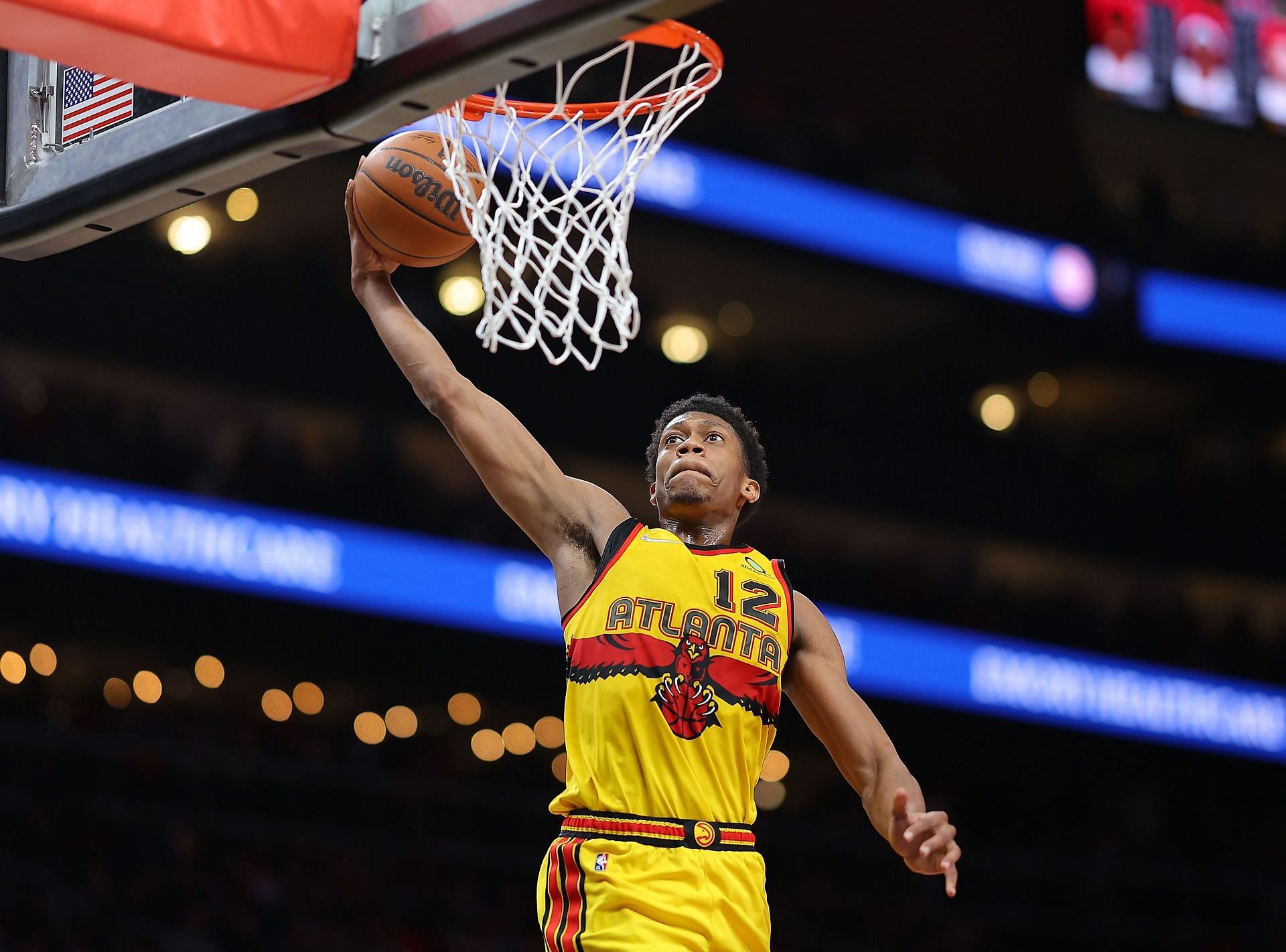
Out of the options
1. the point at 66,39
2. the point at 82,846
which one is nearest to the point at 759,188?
the point at 82,846

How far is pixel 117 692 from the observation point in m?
18.7

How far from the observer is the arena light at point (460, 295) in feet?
49.6

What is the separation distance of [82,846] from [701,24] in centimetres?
854

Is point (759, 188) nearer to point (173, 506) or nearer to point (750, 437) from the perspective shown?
point (173, 506)

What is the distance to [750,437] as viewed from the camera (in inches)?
179

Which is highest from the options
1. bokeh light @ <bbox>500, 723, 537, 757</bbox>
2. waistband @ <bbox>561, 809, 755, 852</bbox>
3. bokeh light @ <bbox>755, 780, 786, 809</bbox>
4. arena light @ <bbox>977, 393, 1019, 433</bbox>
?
arena light @ <bbox>977, 393, 1019, 433</bbox>

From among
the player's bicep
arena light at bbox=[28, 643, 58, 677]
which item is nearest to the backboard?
the player's bicep

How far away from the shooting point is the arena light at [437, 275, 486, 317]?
1511cm

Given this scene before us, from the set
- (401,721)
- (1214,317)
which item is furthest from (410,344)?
(401,721)

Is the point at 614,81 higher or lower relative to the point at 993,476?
higher

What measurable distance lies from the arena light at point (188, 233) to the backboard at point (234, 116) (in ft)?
34.3

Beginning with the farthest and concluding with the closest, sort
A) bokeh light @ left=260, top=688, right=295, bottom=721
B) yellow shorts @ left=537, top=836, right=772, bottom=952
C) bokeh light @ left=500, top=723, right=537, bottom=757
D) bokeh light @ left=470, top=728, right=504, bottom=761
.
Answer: bokeh light @ left=500, top=723, right=537, bottom=757 → bokeh light @ left=470, top=728, right=504, bottom=761 → bokeh light @ left=260, top=688, right=295, bottom=721 → yellow shorts @ left=537, top=836, right=772, bottom=952

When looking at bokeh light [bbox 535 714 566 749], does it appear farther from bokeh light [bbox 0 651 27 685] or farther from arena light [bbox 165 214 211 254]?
arena light [bbox 165 214 211 254]

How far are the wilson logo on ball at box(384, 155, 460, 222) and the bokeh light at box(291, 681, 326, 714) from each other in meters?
16.3
